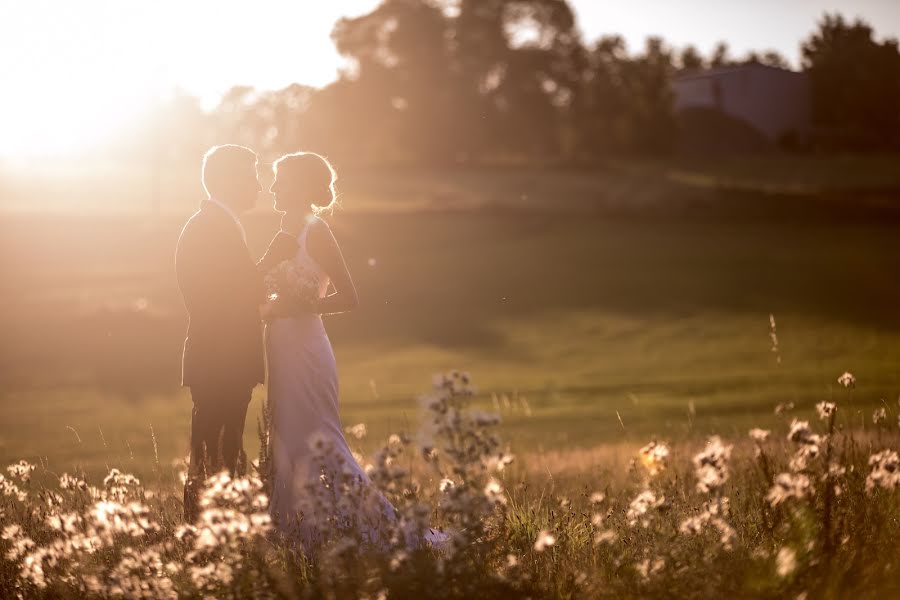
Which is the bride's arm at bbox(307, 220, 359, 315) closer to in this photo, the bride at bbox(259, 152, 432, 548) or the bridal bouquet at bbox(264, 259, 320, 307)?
the bride at bbox(259, 152, 432, 548)

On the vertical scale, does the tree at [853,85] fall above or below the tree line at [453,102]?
below

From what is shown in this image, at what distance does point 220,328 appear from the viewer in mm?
6883

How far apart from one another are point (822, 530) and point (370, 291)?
3807 cm

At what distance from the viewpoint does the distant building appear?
47.3 metres

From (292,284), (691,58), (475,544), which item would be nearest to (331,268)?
(292,284)

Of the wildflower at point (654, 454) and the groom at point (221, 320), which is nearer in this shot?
the wildflower at point (654, 454)

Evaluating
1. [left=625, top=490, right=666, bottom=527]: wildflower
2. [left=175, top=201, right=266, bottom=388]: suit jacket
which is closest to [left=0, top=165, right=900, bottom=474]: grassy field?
[left=175, top=201, right=266, bottom=388]: suit jacket

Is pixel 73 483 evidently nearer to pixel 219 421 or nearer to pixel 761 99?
pixel 219 421

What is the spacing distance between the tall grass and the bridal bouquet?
1.63 m

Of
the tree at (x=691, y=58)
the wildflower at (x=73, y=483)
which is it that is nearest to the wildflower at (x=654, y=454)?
the wildflower at (x=73, y=483)

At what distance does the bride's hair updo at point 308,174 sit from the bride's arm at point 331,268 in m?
0.20

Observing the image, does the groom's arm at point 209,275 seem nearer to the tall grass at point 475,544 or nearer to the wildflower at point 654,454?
the tall grass at point 475,544

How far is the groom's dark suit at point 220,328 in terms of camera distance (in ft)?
22.5

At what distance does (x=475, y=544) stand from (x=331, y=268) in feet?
8.60
